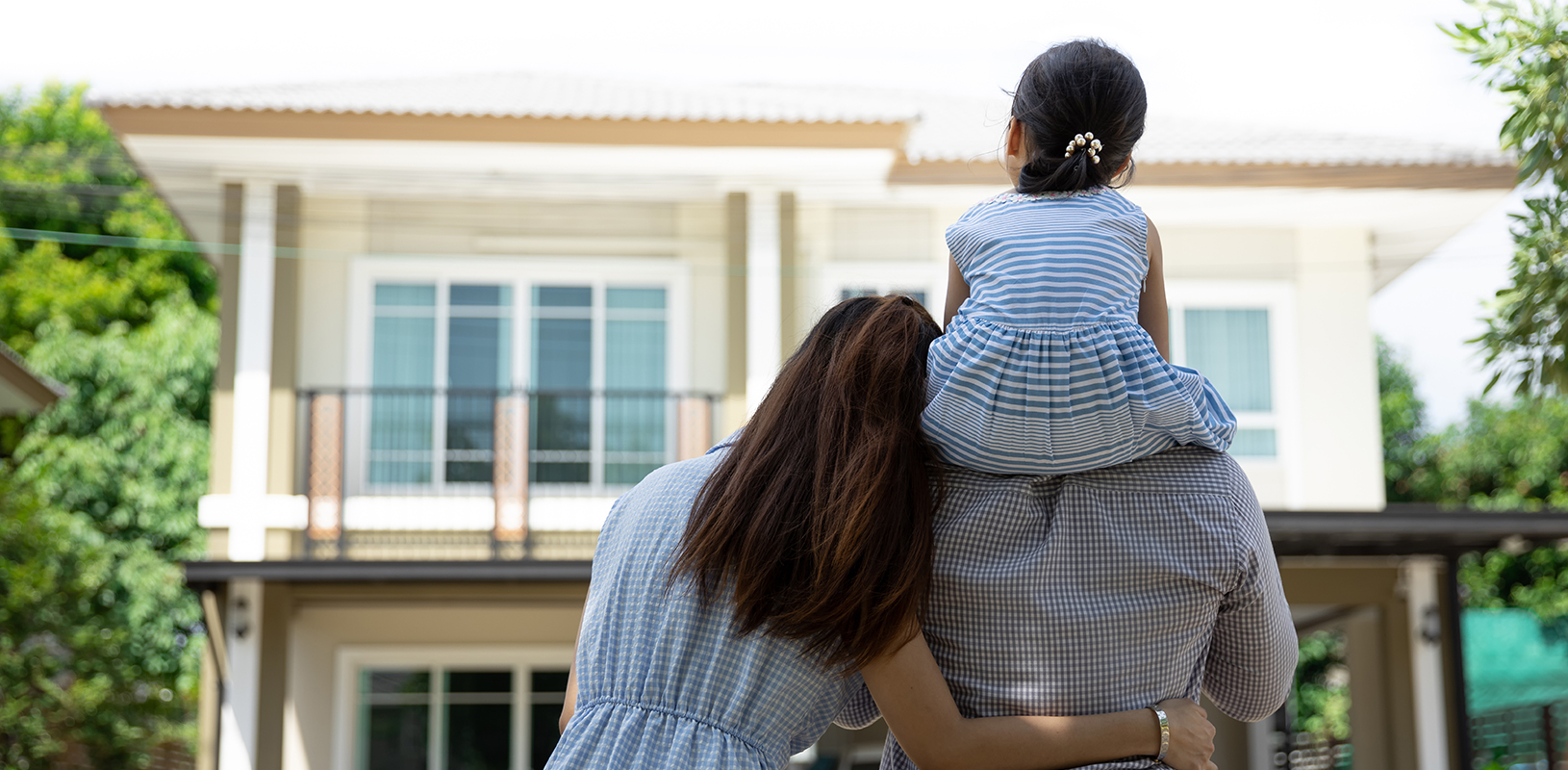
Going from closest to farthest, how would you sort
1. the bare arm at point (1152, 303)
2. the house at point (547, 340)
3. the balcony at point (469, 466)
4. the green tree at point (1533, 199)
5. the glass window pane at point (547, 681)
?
the bare arm at point (1152, 303), the green tree at point (1533, 199), the house at point (547, 340), the balcony at point (469, 466), the glass window pane at point (547, 681)

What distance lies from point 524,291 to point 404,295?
94cm

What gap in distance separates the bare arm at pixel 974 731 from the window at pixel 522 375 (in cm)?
916

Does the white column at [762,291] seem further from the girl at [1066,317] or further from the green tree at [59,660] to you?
the girl at [1066,317]

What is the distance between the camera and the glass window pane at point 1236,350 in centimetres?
1134

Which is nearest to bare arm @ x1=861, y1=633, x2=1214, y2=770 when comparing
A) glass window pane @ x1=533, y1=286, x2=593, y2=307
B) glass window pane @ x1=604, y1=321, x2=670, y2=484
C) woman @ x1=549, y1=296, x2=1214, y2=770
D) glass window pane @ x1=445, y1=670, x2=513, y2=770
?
woman @ x1=549, y1=296, x2=1214, y2=770

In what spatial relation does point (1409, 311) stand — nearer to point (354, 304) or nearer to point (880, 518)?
point (354, 304)

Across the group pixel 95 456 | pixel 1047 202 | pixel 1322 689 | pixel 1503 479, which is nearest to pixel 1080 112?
pixel 1047 202

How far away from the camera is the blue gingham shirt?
1.51m

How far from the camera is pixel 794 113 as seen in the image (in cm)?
1020

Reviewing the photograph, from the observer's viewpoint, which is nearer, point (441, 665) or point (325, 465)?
point (325, 465)

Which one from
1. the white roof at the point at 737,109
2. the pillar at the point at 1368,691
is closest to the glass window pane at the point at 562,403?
the white roof at the point at 737,109

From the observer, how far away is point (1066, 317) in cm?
145

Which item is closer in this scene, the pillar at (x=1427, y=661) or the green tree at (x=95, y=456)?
the pillar at (x=1427, y=661)

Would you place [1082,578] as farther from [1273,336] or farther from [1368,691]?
[1273,336]
